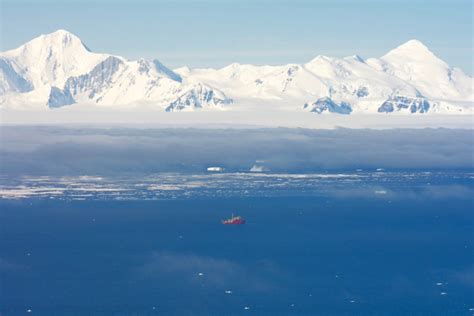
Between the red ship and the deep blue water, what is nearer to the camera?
the deep blue water

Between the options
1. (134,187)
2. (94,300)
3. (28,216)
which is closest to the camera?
(94,300)

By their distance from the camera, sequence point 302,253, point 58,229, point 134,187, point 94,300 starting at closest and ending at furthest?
point 94,300 < point 302,253 < point 58,229 < point 134,187

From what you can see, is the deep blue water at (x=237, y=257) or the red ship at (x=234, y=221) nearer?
the deep blue water at (x=237, y=257)

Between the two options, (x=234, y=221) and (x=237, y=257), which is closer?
(x=237, y=257)

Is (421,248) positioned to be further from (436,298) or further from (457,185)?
(457,185)

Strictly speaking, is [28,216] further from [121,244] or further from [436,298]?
[436,298]

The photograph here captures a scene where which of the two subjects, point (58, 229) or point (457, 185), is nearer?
point (58, 229)

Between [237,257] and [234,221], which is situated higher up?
[234,221]

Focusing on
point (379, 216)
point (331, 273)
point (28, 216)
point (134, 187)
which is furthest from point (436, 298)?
point (134, 187)
